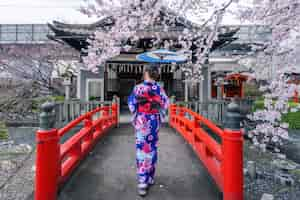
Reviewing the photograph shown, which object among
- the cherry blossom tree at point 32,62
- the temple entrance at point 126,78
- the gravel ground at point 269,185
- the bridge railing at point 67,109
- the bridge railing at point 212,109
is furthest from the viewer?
the cherry blossom tree at point 32,62

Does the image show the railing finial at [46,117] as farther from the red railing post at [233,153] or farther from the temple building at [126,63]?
the temple building at [126,63]

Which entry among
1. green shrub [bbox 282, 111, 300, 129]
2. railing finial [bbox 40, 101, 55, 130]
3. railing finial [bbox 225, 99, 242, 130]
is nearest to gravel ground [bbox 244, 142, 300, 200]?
railing finial [bbox 225, 99, 242, 130]

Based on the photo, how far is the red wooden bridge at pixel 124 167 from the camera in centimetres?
203

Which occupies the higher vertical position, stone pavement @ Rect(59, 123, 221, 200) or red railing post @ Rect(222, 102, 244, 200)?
red railing post @ Rect(222, 102, 244, 200)

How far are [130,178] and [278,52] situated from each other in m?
3.15

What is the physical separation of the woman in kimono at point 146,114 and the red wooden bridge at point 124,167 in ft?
1.07

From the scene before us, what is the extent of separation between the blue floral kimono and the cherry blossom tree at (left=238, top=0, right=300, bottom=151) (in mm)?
1904

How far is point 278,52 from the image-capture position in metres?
3.07

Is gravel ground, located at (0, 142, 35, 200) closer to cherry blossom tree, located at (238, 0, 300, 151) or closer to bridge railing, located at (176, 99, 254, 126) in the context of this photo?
cherry blossom tree, located at (238, 0, 300, 151)

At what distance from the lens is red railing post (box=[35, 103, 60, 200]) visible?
196cm

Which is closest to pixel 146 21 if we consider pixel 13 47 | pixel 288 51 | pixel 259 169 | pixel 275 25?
pixel 275 25

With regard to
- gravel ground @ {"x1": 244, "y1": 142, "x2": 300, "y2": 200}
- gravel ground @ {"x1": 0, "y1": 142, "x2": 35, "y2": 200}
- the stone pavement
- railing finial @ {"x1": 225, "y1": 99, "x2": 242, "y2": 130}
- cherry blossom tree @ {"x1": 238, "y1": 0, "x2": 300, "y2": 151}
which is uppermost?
cherry blossom tree @ {"x1": 238, "y1": 0, "x2": 300, "y2": 151}

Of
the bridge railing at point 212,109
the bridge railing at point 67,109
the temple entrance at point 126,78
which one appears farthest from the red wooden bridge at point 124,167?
the temple entrance at point 126,78

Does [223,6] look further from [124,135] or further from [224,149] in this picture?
[124,135]
